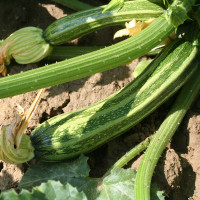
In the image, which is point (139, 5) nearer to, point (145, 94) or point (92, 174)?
point (145, 94)

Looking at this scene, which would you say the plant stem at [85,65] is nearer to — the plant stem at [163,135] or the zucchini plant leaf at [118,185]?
the plant stem at [163,135]

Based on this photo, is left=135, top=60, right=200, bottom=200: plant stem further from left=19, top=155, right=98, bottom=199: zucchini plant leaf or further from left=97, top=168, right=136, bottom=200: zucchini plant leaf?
left=19, top=155, right=98, bottom=199: zucchini plant leaf

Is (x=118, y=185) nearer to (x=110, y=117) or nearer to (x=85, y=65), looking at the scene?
(x=110, y=117)

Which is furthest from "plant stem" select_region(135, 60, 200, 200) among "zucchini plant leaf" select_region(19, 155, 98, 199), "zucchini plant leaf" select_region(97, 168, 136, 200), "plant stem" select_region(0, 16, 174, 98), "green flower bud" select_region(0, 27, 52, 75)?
"green flower bud" select_region(0, 27, 52, 75)

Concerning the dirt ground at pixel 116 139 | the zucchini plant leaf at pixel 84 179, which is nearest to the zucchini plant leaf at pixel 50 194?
the zucchini plant leaf at pixel 84 179

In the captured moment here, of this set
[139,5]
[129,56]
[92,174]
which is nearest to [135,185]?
[92,174]

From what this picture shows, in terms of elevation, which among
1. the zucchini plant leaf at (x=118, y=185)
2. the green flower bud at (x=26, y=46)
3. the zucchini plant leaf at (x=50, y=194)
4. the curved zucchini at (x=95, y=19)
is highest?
the curved zucchini at (x=95, y=19)
